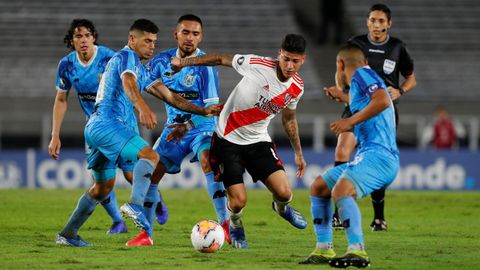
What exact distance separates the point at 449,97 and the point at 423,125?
9.79 ft

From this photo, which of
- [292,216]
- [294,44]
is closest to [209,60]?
[294,44]

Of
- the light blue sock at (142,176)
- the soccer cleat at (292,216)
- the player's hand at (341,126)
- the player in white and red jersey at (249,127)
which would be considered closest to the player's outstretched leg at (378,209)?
the soccer cleat at (292,216)

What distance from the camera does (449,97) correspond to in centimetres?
2580

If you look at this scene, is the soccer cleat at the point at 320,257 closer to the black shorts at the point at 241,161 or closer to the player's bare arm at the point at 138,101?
the black shorts at the point at 241,161

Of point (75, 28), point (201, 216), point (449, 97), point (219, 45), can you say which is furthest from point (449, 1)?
point (75, 28)

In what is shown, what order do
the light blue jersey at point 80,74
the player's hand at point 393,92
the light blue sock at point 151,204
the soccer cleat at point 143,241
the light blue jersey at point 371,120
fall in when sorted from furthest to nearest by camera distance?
the light blue jersey at point 80,74, the player's hand at point 393,92, the light blue sock at point 151,204, the soccer cleat at point 143,241, the light blue jersey at point 371,120

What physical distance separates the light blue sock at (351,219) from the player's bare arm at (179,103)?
6.46 ft

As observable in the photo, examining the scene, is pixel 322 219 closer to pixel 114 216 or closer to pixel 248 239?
pixel 248 239

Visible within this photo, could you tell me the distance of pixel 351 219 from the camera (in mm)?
7426

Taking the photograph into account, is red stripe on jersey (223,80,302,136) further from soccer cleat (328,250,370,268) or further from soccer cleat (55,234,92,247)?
soccer cleat (328,250,370,268)

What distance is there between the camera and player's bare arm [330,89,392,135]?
24.3 feet

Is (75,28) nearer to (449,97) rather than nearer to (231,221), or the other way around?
(231,221)

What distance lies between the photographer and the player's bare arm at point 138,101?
831 cm

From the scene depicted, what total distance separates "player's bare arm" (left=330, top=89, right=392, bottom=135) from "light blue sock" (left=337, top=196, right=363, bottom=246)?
1.77 feet
